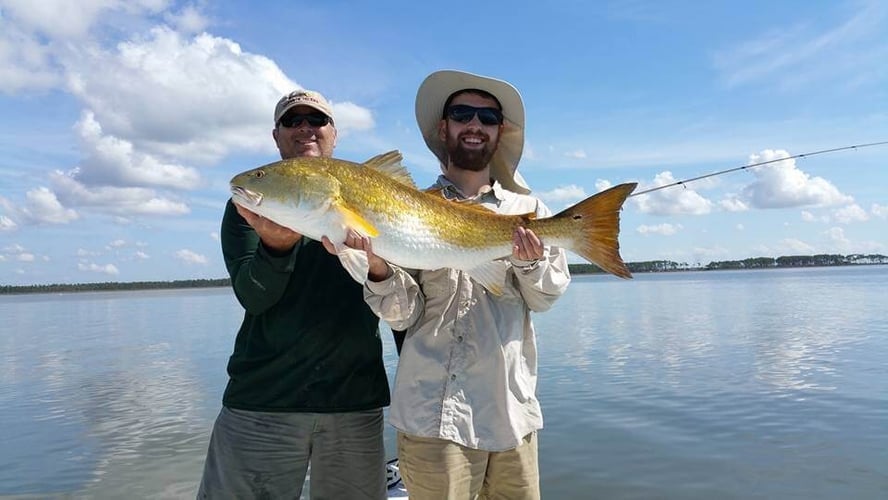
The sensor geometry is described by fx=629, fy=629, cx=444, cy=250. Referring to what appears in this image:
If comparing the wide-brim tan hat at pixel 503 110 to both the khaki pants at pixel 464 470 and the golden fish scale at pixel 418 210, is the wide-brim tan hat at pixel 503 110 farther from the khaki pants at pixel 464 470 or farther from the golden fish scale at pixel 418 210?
the khaki pants at pixel 464 470

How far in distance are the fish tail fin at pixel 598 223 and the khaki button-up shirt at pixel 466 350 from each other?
273 mm

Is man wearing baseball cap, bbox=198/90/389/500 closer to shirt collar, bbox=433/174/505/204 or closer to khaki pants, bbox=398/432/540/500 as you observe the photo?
khaki pants, bbox=398/432/540/500

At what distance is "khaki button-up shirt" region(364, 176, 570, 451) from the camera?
3809mm

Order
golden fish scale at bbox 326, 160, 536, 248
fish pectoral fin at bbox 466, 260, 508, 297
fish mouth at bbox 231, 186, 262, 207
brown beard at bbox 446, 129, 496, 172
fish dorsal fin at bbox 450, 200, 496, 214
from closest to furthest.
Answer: fish mouth at bbox 231, 186, 262, 207, golden fish scale at bbox 326, 160, 536, 248, fish pectoral fin at bbox 466, 260, 508, 297, fish dorsal fin at bbox 450, 200, 496, 214, brown beard at bbox 446, 129, 496, 172

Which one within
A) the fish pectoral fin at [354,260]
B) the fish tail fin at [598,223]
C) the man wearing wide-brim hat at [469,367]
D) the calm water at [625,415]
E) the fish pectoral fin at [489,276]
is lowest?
the calm water at [625,415]

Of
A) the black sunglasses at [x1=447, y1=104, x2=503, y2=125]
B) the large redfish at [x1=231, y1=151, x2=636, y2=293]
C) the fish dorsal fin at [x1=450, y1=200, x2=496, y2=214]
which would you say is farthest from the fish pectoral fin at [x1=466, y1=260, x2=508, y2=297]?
the black sunglasses at [x1=447, y1=104, x2=503, y2=125]

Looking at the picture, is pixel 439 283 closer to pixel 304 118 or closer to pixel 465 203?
pixel 465 203

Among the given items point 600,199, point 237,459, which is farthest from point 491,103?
point 237,459

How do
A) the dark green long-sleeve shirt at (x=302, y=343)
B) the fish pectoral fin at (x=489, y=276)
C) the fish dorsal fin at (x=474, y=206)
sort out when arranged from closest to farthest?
the fish pectoral fin at (x=489, y=276) < the fish dorsal fin at (x=474, y=206) < the dark green long-sleeve shirt at (x=302, y=343)

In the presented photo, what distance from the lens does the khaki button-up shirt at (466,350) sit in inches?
150

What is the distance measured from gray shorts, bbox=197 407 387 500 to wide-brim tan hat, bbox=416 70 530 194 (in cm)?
204

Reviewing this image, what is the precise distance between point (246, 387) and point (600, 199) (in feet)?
8.57

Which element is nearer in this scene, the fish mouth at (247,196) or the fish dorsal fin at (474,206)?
the fish mouth at (247,196)

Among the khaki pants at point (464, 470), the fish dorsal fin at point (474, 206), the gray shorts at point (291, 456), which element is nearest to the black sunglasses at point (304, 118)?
the fish dorsal fin at point (474, 206)
